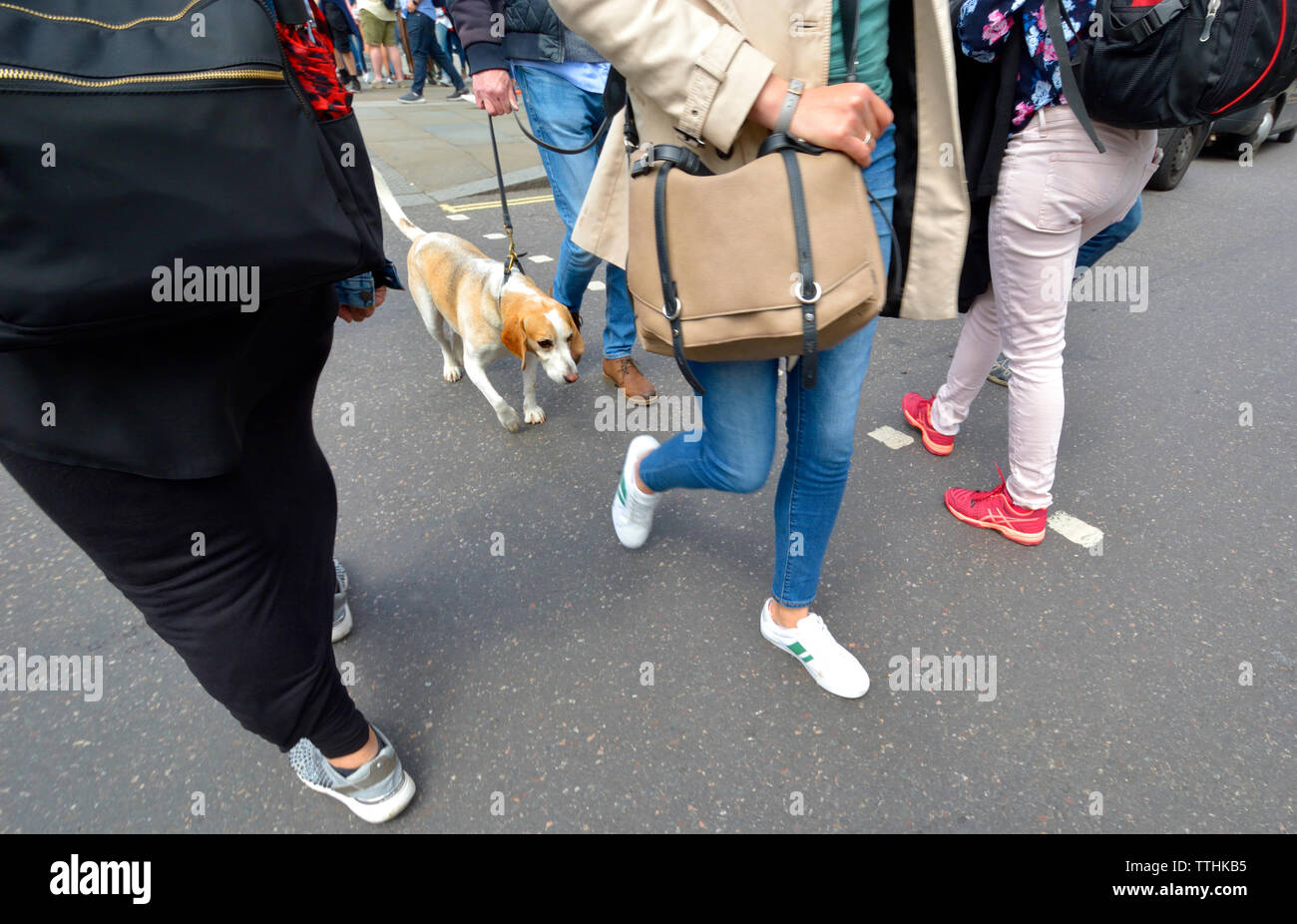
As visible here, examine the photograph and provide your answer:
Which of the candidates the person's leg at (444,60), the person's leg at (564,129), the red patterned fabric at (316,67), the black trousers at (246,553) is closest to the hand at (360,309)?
the black trousers at (246,553)

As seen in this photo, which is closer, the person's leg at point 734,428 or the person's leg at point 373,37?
the person's leg at point 734,428

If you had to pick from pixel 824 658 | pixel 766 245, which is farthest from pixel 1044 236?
pixel 824 658

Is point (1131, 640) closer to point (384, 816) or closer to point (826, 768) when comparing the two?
point (826, 768)

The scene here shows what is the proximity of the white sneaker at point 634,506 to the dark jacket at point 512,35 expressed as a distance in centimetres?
149

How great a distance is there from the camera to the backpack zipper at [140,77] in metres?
0.74

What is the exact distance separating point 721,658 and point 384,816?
985 millimetres

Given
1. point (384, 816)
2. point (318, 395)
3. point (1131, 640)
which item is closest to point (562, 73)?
point (318, 395)

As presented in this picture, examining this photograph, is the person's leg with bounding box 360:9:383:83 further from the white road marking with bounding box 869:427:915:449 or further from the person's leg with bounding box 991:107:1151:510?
the person's leg with bounding box 991:107:1151:510

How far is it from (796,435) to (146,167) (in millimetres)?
1323

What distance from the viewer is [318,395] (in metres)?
3.44

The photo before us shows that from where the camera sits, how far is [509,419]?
3168mm

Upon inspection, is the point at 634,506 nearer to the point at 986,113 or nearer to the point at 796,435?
the point at 796,435

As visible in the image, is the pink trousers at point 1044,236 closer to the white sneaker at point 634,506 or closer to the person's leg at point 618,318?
the white sneaker at point 634,506

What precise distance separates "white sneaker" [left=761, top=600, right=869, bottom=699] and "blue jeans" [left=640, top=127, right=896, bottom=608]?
92mm
